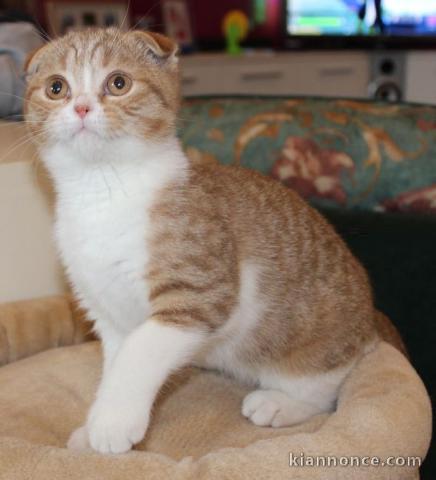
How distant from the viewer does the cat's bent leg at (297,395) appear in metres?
1.38

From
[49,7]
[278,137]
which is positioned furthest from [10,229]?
[49,7]

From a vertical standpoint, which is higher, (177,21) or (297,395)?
(177,21)

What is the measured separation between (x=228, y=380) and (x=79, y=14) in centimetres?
337

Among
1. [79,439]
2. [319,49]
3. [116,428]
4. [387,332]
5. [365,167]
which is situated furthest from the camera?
[319,49]

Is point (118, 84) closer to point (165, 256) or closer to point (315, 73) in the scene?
point (165, 256)

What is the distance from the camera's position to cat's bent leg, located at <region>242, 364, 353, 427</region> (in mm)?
1379

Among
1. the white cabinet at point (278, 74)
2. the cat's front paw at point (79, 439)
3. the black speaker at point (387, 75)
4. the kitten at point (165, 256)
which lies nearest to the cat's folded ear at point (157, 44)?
the kitten at point (165, 256)

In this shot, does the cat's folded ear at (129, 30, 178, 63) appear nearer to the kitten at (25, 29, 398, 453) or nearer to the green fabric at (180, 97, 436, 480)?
the kitten at (25, 29, 398, 453)

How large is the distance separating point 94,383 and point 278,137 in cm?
95

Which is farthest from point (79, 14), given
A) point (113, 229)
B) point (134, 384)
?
point (134, 384)

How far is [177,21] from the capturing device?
15.1 feet

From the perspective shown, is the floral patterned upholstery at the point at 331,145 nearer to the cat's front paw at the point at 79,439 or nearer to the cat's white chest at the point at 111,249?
the cat's white chest at the point at 111,249

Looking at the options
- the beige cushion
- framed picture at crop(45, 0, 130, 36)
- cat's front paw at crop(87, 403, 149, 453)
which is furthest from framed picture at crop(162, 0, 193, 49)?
cat's front paw at crop(87, 403, 149, 453)

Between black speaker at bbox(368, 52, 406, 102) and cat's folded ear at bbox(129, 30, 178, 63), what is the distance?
3.17 m
